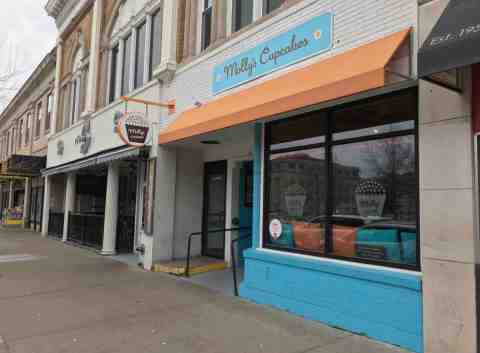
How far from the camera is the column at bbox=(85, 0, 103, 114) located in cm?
1378

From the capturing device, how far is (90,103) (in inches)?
545

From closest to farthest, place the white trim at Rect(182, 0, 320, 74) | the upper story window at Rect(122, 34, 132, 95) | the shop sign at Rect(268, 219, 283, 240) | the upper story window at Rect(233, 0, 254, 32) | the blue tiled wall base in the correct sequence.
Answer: the blue tiled wall base
the white trim at Rect(182, 0, 320, 74)
the shop sign at Rect(268, 219, 283, 240)
the upper story window at Rect(233, 0, 254, 32)
the upper story window at Rect(122, 34, 132, 95)

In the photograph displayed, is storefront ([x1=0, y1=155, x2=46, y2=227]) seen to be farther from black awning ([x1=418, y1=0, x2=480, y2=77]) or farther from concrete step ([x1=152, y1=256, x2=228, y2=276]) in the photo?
black awning ([x1=418, y1=0, x2=480, y2=77])

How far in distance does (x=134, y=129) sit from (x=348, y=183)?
556 cm

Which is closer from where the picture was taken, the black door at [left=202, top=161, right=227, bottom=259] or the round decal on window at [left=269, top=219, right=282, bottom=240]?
the round decal on window at [left=269, top=219, right=282, bottom=240]

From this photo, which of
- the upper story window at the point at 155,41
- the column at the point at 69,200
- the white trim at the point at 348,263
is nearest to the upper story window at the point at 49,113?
the column at the point at 69,200

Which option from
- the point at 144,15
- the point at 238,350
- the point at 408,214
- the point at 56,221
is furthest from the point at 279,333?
the point at 56,221

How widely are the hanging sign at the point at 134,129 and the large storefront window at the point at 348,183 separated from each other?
3.88 meters

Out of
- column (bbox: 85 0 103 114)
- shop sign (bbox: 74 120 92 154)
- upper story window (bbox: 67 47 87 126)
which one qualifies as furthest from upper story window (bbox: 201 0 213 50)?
upper story window (bbox: 67 47 87 126)

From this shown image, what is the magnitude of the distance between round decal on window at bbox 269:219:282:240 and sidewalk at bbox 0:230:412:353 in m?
1.14

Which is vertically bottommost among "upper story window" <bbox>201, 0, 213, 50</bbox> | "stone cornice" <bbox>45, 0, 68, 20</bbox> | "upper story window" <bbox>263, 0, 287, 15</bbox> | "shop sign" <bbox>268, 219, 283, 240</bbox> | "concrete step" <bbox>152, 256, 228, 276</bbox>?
"concrete step" <bbox>152, 256, 228, 276</bbox>

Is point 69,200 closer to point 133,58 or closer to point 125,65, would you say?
point 125,65

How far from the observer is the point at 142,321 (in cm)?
541

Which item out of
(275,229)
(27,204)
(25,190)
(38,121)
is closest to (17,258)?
(275,229)
